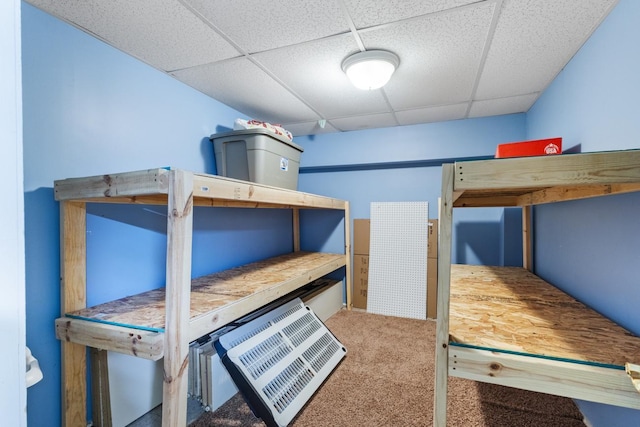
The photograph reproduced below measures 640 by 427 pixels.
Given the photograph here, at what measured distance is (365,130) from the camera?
9.87 feet

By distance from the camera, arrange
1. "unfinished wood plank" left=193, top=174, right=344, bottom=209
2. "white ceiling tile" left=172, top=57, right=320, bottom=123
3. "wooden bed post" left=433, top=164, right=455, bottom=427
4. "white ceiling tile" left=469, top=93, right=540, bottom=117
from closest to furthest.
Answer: "wooden bed post" left=433, top=164, right=455, bottom=427
"unfinished wood plank" left=193, top=174, right=344, bottom=209
"white ceiling tile" left=172, top=57, right=320, bottom=123
"white ceiling tile" left=469, top=93, right=540, bottom=117

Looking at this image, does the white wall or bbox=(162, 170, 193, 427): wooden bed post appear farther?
bbox=(162, 170, 193, 427): wooden bed post

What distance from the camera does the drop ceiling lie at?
3.94ft

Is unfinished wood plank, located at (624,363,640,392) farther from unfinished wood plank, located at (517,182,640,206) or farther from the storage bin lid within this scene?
the storage bin lid

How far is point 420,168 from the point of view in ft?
9.66

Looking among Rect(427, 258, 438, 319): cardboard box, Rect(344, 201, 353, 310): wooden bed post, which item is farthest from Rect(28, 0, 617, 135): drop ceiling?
Rect(427, 258, 438, 319): cardboard box

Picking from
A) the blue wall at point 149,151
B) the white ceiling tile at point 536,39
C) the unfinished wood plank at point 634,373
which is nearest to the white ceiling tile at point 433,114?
the white ceiling tile at point 536,39

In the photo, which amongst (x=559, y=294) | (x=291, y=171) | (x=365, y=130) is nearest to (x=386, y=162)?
(x=365, y=130)

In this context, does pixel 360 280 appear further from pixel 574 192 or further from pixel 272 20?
pixel 272 20

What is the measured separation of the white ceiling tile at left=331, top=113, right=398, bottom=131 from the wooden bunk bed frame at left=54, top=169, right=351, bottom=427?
1.29 meters

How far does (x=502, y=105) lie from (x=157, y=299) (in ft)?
9.12

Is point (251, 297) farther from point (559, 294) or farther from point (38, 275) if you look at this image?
point (559, 294)

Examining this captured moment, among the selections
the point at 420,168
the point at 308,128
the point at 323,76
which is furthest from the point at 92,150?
the point at 420,168

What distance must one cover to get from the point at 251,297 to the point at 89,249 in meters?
0.80
